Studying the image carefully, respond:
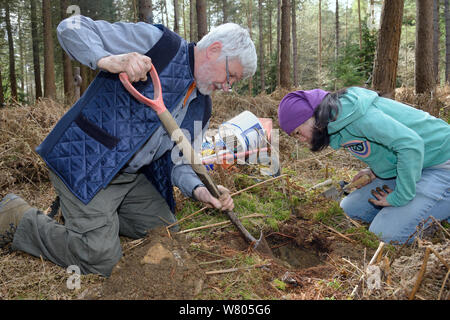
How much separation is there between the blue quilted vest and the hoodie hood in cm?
121

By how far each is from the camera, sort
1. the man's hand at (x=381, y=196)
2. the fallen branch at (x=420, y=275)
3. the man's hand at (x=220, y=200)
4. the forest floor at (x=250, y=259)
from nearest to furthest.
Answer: the fallen branch at (x=420, y=275) → the forest floor at (x=250, y=259) → the man's hand at (x=220, y=200) → the man's hand at (x=381, y=196)

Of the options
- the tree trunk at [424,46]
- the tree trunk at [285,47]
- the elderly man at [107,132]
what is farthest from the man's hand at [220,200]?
the tree trunk at [285,47]

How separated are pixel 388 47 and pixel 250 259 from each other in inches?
176

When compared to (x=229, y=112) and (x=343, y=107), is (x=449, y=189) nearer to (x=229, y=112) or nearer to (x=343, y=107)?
(x=343, y=107)

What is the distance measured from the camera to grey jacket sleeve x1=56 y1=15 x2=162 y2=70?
77.2 inches

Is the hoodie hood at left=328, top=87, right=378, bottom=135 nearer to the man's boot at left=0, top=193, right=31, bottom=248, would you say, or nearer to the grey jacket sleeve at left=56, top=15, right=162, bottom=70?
the grey jacket sleeve at left=56, top=15, right=162, bottom=70

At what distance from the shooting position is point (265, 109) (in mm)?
6383

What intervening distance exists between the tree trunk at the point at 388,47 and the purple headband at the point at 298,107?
117 inches

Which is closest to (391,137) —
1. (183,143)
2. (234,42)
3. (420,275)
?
(420,275)

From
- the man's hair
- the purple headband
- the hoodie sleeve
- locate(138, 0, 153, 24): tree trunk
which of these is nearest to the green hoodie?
the hoodie sleeve

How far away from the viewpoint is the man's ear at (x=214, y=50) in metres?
2.15

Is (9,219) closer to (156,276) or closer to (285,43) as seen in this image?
(156,276)

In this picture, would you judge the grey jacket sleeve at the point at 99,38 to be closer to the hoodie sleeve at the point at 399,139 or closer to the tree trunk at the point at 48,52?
the hoodie sleeve at the point at 399,139

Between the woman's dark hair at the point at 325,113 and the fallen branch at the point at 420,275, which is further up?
the woman's dark hair at the point at 325,113
